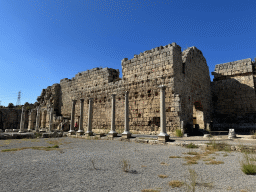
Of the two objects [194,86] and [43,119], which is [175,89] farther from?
[43,119]

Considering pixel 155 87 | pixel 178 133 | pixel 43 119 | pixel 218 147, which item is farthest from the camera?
pixel 43 119

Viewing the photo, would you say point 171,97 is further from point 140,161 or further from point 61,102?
point 61,102

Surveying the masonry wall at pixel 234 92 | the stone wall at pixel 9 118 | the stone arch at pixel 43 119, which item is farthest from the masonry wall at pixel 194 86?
the stone wall at pixel 9 118

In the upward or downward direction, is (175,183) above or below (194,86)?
below

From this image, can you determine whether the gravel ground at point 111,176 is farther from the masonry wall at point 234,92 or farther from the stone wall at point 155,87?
the masonry wall at point 234,92

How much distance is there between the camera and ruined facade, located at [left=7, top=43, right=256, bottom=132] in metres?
12.9

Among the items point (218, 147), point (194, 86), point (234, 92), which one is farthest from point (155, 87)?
point (234, 92)

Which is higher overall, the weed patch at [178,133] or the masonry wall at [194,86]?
the masonry wall at [194,86]

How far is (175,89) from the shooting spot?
41.1ft

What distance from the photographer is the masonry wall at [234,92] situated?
14.9 meters

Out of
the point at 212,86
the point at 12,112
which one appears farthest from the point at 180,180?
the point at 12,112

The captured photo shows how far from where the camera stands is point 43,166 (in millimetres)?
4629

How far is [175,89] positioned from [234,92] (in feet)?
23.5

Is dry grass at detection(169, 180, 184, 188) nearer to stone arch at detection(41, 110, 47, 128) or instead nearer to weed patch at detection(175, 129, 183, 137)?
weed patch at detection(175, 129, 183, 137)
